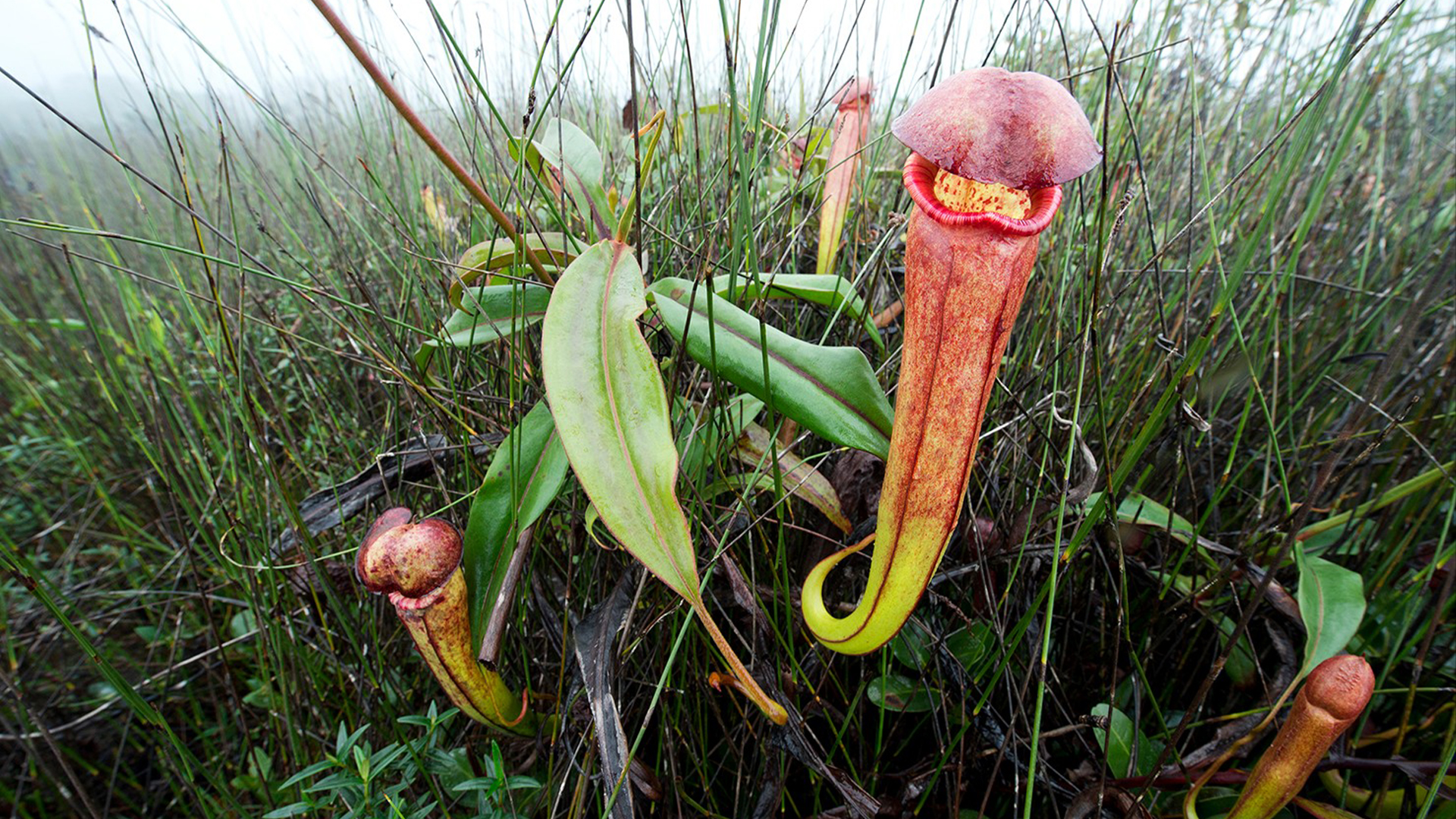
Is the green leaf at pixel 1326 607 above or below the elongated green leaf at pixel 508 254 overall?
below

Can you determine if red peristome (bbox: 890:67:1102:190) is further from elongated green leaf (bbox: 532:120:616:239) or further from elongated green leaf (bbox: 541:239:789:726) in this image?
elongated green leaf (bbox: 532:120:616:239)

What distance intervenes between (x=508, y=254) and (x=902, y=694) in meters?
0.75

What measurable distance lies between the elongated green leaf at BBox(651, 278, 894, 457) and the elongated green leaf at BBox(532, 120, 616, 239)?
0.28 meters

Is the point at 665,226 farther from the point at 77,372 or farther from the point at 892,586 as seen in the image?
the point at 77,372

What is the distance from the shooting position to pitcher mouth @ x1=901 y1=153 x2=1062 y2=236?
56 cm

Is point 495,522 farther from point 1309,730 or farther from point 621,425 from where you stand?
point 1309,730

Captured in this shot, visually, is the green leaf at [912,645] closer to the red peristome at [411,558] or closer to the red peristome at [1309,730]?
the red peristome at [1309,730]

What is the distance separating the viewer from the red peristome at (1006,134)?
556 mm

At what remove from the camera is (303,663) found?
1026 mm

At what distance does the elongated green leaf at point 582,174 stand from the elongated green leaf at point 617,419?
0.29 meters

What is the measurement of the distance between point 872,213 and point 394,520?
1281 millimetres

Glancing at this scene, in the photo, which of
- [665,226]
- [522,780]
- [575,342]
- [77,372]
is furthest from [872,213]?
[77,372]

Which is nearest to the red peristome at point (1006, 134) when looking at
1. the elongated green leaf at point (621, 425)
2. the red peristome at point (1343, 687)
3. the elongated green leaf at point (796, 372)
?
the elongated green leaf at point (796, 372)

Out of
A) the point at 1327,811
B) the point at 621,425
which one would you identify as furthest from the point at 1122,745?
the point at 621,425
